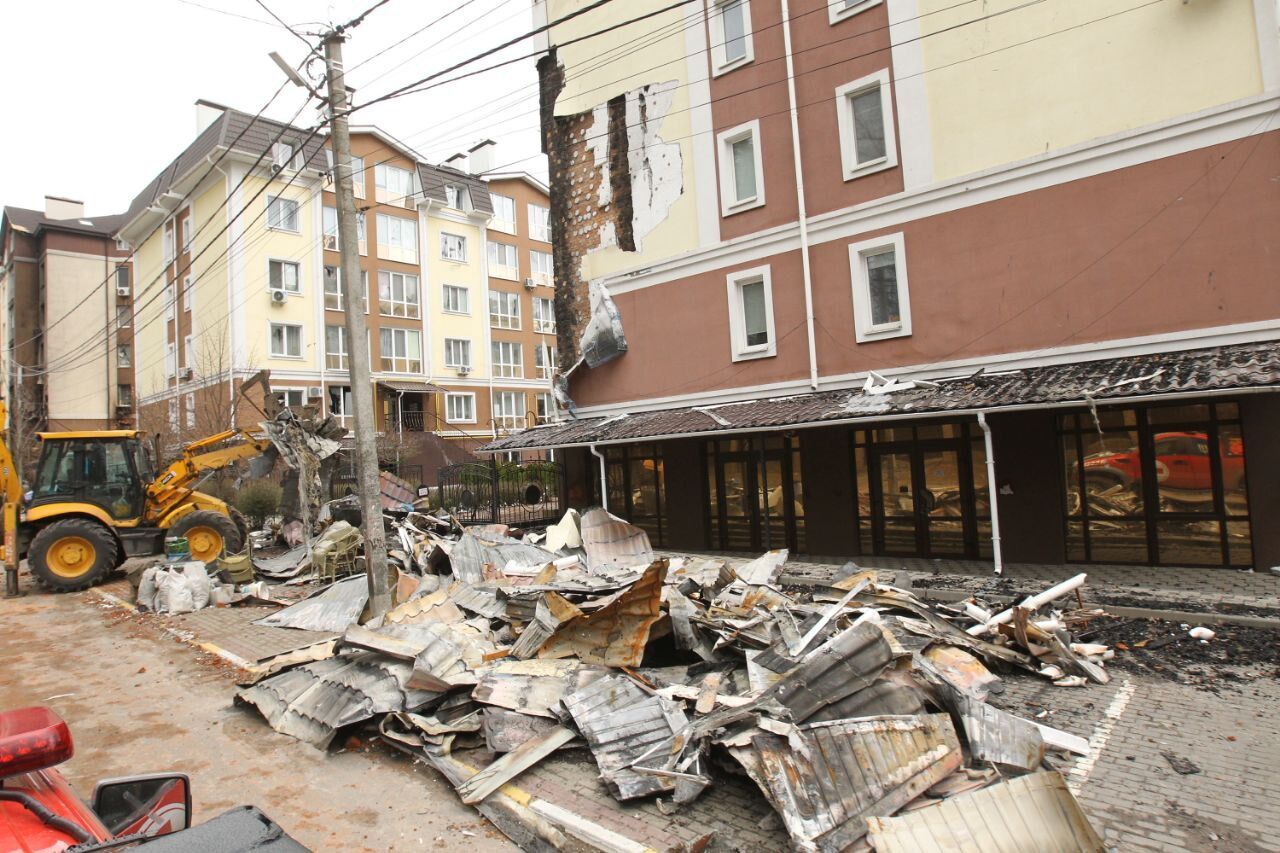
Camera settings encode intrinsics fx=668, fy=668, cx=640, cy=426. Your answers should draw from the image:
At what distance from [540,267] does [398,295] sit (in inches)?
381

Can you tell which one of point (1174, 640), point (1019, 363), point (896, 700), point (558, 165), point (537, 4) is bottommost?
point (1174, 640)

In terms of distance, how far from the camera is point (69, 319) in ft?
129

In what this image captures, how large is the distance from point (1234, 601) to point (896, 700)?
6474mm

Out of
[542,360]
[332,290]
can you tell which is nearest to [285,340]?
[332,290]

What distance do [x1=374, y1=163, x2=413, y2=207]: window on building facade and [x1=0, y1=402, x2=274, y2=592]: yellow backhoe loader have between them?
2117cm

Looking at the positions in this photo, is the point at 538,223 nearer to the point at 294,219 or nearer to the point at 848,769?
the point at 294,219

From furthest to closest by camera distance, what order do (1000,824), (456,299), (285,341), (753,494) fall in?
(456,299), (285,341), (753,494), (1000,824)

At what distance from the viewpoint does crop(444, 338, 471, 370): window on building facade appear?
34625 mm

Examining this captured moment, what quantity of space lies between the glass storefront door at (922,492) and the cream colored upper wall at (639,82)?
640cm

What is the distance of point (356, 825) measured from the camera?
446cm

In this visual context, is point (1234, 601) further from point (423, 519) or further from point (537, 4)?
point (537, 4)

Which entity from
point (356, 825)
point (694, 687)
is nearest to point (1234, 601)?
point (694, 687)

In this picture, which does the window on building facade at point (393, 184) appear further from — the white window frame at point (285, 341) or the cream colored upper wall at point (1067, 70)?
the cream colored upper wall at point (1067, 70)

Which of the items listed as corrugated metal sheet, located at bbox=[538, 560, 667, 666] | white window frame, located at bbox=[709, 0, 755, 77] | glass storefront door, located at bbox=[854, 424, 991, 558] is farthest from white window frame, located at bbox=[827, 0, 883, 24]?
corrugated metal sheet, located at bbox=[538, 560, 667, 666]
